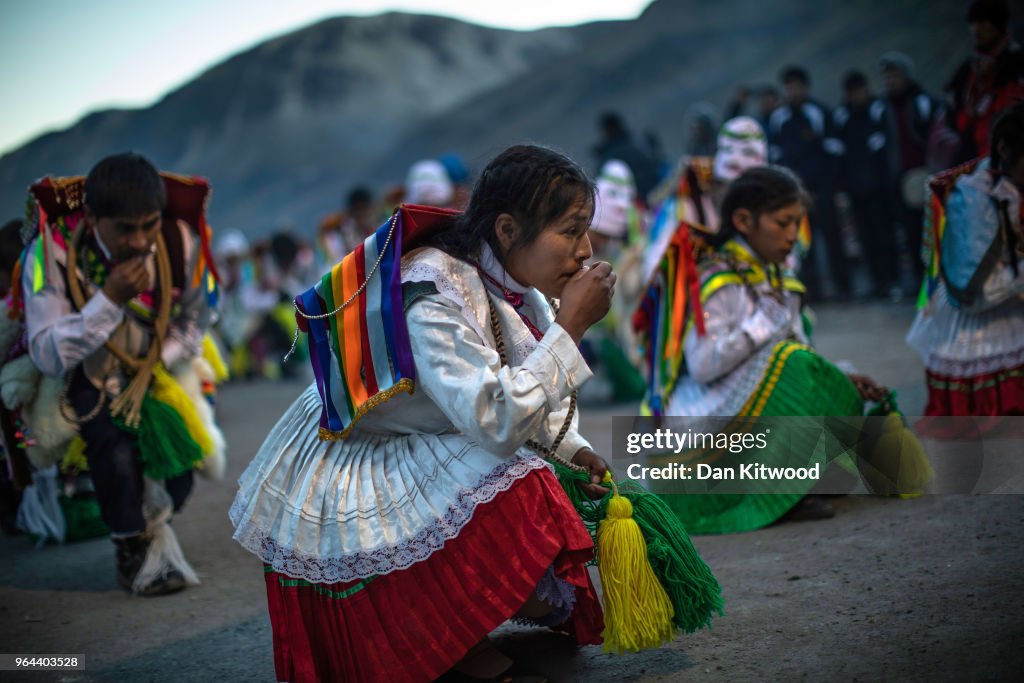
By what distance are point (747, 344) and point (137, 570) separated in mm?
2529

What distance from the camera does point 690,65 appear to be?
87.2 ft

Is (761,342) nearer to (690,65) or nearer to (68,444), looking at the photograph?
(68,444)

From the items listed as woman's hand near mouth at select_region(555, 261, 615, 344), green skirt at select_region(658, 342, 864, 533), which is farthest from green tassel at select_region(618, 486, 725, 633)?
green skirt at select_region(658, 342, 864, 533)

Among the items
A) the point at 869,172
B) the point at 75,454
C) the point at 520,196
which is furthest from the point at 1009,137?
the point at 869,172

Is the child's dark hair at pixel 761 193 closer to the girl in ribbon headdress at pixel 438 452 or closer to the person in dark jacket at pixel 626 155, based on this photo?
the girl in ribbon headdress at pixel 438 452

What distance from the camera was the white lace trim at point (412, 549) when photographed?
2607mm

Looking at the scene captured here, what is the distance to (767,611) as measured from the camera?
10.3 ft

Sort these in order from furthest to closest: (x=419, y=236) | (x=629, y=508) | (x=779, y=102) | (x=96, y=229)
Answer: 1. (x=779, y=102)
2. (x=96, y=229)
3. (x=419, y=236)
4. (x=629, y=508)

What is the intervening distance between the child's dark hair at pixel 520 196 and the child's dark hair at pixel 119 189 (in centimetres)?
160

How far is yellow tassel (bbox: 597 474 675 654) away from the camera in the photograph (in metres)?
2.59

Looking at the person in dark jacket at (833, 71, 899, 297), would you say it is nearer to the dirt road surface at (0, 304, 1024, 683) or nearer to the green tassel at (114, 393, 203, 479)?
the dirt road surface at (0, 304, 1024, 683)

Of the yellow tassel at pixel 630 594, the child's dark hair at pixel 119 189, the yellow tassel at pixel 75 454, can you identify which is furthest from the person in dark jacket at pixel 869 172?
the yellow tassel at pixel 630 594

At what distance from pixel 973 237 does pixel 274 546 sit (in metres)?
3.33

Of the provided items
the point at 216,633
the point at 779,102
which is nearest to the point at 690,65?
the point at 779,102
